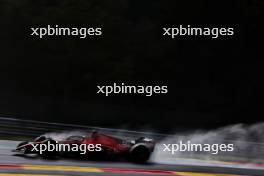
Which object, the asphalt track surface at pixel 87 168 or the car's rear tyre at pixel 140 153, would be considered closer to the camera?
the asphalt track surface at pixel 87 168

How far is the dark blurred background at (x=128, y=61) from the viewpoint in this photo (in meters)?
13.5

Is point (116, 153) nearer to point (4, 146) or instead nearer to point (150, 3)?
point (4, 146)

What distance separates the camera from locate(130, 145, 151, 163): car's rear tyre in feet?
29.7

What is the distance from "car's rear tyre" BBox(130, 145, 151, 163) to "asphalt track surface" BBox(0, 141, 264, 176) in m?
0.13

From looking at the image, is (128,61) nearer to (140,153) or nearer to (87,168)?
(140,153)

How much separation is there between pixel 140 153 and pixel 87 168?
104cm

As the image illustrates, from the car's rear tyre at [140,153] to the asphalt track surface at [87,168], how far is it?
131 millimetres

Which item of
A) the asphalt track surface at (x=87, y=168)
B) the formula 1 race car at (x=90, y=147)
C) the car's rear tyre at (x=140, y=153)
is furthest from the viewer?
the car's rear tyre at (x=140, y=153)

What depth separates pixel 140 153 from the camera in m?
9.20

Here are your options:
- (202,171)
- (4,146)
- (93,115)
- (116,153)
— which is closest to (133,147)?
(116,153)

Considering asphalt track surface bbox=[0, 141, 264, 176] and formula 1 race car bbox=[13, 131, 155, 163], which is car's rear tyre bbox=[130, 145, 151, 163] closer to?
formula 1 race car bbox=[13, 131, 155, 163]

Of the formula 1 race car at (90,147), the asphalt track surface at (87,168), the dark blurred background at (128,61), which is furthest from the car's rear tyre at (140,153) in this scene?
the dark blurred background at (128,61)

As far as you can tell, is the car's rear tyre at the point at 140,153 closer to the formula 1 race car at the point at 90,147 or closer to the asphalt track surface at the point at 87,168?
the formula 1 race car at the point at 90,147

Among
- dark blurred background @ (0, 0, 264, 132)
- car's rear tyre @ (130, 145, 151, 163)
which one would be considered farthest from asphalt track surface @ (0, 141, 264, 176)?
dark blurred background @ (0, 0, 264, 132)
